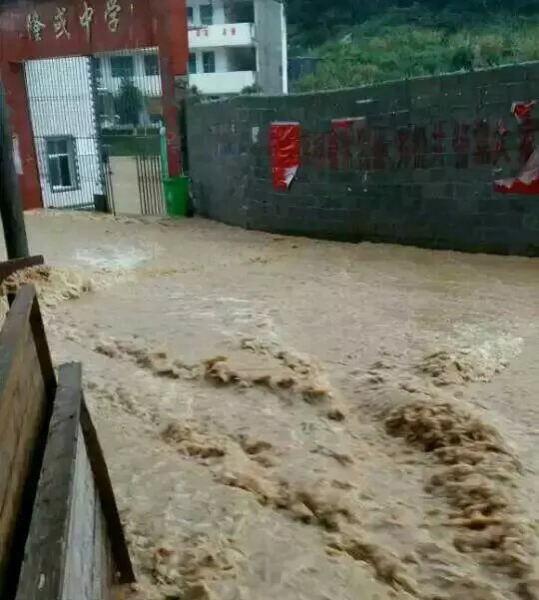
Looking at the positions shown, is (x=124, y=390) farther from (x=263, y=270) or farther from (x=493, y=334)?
(x=263, y=270)

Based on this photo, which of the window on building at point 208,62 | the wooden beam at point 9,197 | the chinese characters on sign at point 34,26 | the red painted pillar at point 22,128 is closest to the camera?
the wooden beam at point 9,197

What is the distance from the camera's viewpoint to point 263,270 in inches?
268

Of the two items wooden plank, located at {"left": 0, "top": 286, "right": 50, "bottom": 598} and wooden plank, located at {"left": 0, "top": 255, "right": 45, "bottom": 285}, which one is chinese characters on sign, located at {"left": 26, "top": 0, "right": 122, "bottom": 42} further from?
wooden plank, located at {"left": 0, "top": 286, "right": 50, "bottom": 598}

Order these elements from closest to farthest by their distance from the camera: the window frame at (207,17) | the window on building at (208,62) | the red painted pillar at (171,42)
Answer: the red painted pillar at (171,42), the window on building at (208,62), the window frame at (207,17)

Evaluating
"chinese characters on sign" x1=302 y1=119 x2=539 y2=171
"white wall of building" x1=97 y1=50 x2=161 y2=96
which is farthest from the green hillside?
"chinese characters on sign" x1=302 y1=119 x2=539 y2=171

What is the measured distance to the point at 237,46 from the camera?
2202 cm

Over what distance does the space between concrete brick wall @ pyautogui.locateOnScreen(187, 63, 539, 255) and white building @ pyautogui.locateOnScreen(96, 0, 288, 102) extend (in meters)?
10.9

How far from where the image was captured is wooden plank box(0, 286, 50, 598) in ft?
4.15

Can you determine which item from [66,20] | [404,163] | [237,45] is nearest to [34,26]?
[66,20]

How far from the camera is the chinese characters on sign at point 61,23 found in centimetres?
1152

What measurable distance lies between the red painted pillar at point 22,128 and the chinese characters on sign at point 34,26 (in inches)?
29.0

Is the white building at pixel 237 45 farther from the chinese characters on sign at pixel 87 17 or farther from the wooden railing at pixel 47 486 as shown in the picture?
the wooden railing at pixel 47 486

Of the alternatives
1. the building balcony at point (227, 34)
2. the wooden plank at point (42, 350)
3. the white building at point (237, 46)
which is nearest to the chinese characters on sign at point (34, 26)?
the white building at point (237, 46)

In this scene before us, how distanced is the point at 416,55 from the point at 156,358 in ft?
48.4
